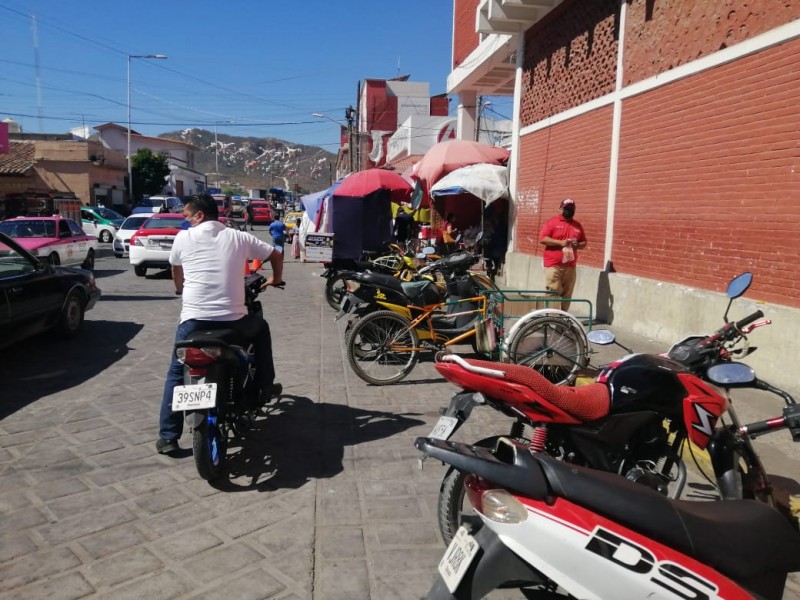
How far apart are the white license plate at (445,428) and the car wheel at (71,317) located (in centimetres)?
661

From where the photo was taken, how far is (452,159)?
606 inches

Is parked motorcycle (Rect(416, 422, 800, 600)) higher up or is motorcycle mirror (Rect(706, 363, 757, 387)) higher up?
motorcycle mirror (Rect(706, 363, 757, 387))

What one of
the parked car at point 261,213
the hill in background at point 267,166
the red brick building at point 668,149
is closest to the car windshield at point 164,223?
the red brick building at point 668,149

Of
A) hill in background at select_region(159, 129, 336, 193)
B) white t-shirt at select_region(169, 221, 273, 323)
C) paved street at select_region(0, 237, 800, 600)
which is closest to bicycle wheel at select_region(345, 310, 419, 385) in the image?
paved street at select_region(0, 237, 800, 600)

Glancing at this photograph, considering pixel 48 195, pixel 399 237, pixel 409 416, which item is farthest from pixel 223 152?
pixel 409 416

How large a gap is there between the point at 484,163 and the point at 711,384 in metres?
12.8

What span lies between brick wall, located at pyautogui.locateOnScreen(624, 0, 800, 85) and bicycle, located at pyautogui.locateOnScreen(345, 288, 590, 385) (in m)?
3.80

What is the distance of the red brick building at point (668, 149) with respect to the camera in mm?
6387

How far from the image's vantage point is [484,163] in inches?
610

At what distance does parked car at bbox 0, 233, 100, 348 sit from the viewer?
677cm

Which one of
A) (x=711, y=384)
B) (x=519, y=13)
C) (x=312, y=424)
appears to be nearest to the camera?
(x=711, y=384)

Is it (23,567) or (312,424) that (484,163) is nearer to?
(312,424)

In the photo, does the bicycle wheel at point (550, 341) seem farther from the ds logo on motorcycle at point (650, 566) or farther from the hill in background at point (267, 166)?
the hill in background at point (267, 166)

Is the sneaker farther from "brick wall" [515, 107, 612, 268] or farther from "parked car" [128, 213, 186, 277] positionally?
"parked car" [128, 213, 186, 277]
